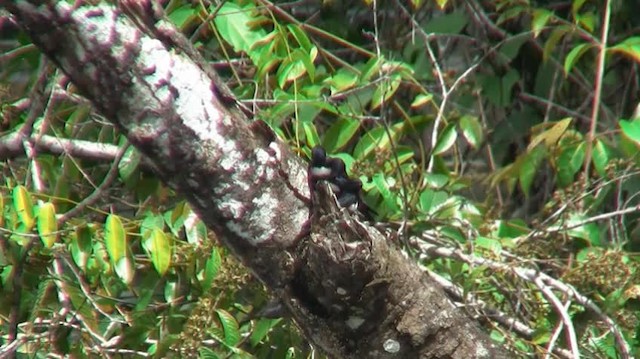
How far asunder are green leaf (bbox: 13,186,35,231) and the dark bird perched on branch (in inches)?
28.2

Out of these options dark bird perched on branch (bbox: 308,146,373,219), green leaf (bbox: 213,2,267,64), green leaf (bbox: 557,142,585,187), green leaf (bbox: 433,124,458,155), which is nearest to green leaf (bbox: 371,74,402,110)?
green leaf (bbox: 433,124,458,155)

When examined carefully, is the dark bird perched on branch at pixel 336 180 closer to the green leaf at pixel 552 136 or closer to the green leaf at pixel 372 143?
the green leaf at pixel 372 143

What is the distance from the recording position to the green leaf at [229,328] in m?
1.71

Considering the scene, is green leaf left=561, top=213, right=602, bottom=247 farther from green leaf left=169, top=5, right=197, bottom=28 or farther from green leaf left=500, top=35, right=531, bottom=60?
green leaf left=169, top=5, right=197, bottom=28

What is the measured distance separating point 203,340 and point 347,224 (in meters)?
0.88

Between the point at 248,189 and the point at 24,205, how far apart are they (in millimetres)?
690

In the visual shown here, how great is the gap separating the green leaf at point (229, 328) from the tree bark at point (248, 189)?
591 mm

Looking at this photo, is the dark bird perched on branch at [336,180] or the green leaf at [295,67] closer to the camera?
the dark bird perched on branch at [336,180]

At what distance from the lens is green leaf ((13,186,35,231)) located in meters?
1.61

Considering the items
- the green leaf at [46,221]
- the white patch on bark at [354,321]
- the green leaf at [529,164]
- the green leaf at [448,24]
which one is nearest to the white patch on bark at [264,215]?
the white patch on bark at [354,321]

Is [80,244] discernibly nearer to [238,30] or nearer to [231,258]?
[231,258]

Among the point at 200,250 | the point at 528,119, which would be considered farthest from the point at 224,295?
the point at 528,119

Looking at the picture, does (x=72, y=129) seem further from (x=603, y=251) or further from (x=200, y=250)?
(x=603, y=251)

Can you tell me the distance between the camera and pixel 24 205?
→ 1.62 meters
